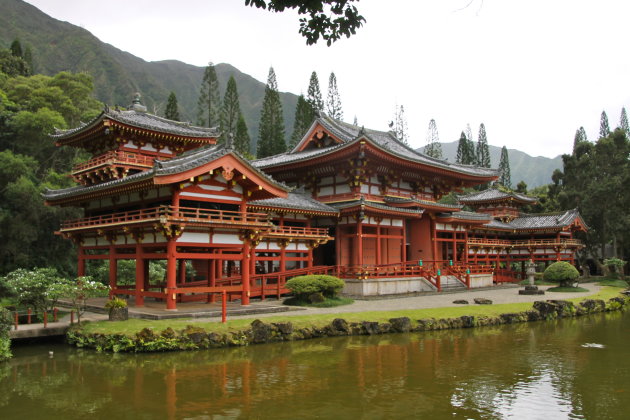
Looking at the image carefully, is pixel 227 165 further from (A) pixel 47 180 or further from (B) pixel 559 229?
(B) pixel 559 229

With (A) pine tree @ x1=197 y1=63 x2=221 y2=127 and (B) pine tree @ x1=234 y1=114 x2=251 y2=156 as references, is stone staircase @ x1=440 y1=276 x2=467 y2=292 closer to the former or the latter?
(B) pine tree @ x1=234 y1=114 x2=251 y2=156

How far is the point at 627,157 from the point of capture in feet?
176

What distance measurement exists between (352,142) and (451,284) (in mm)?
12360

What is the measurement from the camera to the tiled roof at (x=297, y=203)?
93.7ft

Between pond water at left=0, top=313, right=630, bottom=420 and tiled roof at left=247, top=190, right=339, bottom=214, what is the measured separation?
1156 cm

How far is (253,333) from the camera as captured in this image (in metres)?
17.8

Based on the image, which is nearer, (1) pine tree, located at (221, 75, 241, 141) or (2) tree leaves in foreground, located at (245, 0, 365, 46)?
(2) tree leaves in foreground, located at (245, 0, 365, 46)

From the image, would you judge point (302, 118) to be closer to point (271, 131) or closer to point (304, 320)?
point (271, 131)

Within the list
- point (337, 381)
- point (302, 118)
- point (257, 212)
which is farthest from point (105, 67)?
point (337, 381)

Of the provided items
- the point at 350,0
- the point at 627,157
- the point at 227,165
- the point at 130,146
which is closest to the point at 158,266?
the point at 130,146

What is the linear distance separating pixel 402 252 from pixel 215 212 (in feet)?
52.1

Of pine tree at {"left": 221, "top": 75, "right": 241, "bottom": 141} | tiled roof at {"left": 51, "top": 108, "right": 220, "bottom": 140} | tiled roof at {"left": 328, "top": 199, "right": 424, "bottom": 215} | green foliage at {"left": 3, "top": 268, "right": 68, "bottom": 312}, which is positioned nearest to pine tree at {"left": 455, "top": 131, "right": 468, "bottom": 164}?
pine tree at {"left": 221, "top": 75, "right": 241, "bottom": 141}

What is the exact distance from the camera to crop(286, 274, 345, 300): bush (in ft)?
80.5

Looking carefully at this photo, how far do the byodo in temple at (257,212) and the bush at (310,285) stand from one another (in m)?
2.43
